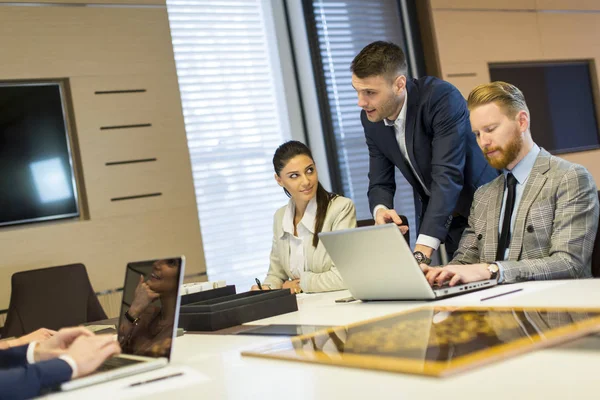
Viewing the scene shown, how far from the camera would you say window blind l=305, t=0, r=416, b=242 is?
5.50m

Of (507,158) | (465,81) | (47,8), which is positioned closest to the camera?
(507,158)

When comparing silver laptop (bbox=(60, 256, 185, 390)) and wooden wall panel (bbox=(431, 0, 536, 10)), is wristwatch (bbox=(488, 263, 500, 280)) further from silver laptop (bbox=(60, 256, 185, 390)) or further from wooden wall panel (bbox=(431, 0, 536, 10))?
wooden wall panel (bbox=(431, 0, 536, 10))

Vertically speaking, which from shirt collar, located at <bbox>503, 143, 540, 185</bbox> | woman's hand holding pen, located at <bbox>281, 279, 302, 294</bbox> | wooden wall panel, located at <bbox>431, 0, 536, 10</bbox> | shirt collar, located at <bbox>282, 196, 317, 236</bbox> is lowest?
woman's hand holding pen, located at <bbox>281, 279, 302, 294</bbox>

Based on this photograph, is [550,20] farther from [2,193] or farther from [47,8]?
[2,193]

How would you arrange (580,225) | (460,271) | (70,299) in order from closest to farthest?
1. (460,271)
2. (580,225)
3. (70,299)

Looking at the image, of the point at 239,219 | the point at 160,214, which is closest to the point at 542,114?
Answer: the point at 239,219

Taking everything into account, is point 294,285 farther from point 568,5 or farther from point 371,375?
point 568,5

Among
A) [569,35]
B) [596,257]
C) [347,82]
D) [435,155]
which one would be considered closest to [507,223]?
[596,257]

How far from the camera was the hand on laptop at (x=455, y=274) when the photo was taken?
2.05m

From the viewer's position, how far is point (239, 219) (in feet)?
17.3

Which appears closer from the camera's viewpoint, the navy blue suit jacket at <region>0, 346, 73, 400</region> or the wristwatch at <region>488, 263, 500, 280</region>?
the navy blue suit jacket at <region>0, 346, 73, 400</region>

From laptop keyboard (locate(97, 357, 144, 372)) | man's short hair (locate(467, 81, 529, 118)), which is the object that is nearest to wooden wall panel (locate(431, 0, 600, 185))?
man's short hair (locate(467, 81, 529, 118))

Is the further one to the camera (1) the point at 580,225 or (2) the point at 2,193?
(2) the point at 2,193

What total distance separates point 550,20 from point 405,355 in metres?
5.79
